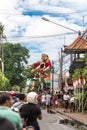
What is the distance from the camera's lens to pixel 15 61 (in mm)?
121812

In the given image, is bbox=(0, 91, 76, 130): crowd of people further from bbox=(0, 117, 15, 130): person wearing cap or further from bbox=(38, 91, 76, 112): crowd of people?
bbox=(38, 91, 76, 112): crowd of people

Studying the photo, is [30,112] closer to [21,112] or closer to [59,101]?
[21,112]

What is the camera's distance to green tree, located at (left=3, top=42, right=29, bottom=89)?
11931cm

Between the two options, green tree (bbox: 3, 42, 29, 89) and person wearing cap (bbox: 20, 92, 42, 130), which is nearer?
person wearing cap (bbox: 20, 92, 42, 130)

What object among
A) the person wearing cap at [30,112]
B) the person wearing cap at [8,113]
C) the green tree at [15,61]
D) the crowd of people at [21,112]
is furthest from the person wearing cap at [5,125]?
the green tree at [15,61]

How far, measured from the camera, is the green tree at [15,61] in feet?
391

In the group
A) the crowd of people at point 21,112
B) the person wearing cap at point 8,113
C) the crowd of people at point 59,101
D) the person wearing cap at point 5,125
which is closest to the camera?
Answer: the person wearing cap at point 5,125

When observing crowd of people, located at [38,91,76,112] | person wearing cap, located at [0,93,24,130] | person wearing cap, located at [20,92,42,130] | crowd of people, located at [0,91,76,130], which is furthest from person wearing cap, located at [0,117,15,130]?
crowd of people, located at [38,91,76,112]

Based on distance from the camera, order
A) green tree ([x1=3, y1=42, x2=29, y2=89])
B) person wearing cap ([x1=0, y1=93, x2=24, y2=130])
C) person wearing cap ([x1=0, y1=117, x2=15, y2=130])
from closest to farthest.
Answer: person wearing cap ([x1=0, y1=117, x2=15, y2=130]), person wearing cap ([x1=0, y1=93, x2=24, y2=130]), green tree ([x1=3, y1=42, x2=29, y2=89])

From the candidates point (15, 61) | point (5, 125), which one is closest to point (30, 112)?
point (5, 125)

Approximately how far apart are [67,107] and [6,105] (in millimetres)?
41354

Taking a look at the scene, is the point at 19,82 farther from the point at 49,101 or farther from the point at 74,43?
the point at 49,101

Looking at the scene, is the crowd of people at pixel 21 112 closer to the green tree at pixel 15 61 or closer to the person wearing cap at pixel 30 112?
the person wearing cap at pixel 30 112

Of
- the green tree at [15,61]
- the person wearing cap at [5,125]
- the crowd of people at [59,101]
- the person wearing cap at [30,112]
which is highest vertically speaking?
the green tree at [15,61]
